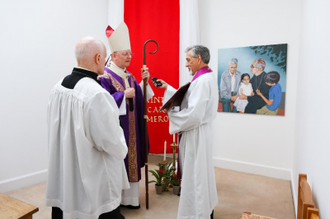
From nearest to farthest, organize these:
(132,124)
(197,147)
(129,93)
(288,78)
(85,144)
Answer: (85,144), (197,147), (129,93), (132,124), (288,78)

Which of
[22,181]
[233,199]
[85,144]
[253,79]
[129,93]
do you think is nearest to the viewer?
[85,144]

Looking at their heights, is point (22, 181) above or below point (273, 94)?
below

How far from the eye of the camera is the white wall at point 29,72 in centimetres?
319

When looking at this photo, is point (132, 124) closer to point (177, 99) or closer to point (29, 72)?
point (177, 99)

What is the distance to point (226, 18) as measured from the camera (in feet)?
13.2

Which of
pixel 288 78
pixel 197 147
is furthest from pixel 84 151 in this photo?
pixel 288 78

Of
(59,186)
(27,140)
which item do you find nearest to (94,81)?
(59,186)

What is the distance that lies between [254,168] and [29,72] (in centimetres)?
346

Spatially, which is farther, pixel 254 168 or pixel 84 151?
pixel 254 168

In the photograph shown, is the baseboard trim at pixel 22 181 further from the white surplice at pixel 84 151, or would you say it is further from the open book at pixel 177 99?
the open book at pixel 177 99

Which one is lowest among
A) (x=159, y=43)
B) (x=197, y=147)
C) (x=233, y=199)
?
(x=233, y=199)

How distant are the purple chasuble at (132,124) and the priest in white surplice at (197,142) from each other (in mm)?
551

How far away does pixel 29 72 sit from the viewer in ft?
11.2

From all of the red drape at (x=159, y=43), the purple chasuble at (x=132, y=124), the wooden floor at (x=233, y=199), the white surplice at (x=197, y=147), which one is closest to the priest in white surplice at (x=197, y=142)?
the white surplice at (x=197, y=147)
